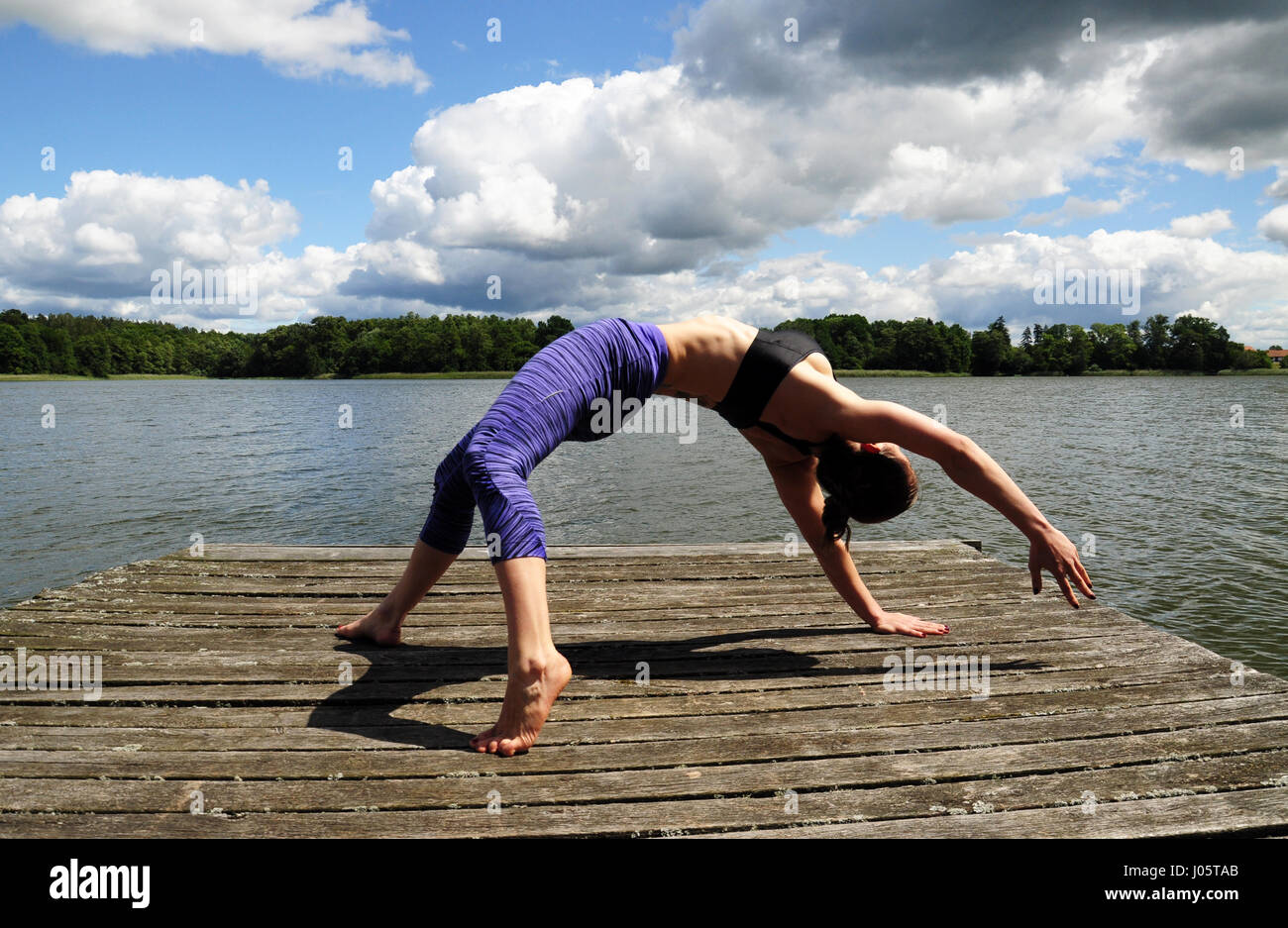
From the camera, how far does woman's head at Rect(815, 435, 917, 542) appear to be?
3.60 m

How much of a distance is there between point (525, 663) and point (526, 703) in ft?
0.58

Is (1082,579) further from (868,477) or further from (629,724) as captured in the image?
(629,724)

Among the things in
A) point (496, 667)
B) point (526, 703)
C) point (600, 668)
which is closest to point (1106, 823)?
point (526, 703)

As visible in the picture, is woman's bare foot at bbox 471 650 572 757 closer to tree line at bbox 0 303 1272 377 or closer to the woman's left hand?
the woman's left hand

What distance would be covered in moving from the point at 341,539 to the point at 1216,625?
1293 cm

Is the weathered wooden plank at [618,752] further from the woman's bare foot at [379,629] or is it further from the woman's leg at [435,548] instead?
the woman's bare foot at [379,629]

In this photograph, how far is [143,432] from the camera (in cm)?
3325

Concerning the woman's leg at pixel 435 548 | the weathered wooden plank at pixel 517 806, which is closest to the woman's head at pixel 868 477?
the weathered wooden plank at pixel 517 806

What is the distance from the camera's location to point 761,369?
3.53 m

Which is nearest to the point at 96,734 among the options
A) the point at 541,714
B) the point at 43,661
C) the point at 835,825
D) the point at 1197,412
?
the point at 43,661

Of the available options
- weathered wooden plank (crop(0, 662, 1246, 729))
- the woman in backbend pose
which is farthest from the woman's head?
weathered wooden plank (crop(0, 662, 1246, 729))

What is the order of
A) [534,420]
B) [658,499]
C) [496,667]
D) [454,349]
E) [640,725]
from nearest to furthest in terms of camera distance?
1. [534,420]
2. [640,725]
3. [496,667]
4. [658,499]
5. [454,349]
